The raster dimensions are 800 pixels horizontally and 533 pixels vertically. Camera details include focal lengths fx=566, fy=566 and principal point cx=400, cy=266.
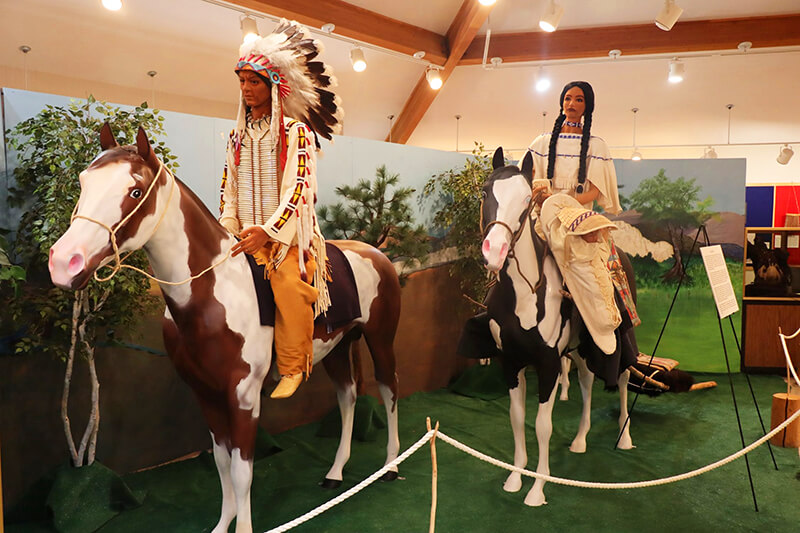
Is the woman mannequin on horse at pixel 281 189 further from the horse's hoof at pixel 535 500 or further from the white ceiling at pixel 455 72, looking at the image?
the white ceiling at pixel 455 72

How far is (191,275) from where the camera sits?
2238 mm

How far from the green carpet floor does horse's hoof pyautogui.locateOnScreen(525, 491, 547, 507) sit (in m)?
0.03

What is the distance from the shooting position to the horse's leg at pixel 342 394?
3436 mm

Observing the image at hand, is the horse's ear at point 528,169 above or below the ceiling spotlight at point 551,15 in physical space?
below

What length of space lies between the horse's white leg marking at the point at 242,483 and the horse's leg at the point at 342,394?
3.40ft

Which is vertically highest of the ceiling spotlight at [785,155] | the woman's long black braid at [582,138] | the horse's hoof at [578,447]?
the ceiling spotlight at [785,155]

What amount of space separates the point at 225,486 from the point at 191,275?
41.8 inches

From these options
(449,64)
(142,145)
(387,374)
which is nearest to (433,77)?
(449,64)

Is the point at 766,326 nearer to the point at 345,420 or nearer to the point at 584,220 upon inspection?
the point at 584,220

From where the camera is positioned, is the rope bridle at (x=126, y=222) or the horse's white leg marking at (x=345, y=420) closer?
the rope bridle at (x=126, y=222)

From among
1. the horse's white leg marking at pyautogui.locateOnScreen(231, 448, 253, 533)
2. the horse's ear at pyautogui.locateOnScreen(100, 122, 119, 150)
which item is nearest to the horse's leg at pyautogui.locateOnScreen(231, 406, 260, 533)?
the horse's white leg marking at pyautogui.locateOnScreen(231, 448, 253, 533)

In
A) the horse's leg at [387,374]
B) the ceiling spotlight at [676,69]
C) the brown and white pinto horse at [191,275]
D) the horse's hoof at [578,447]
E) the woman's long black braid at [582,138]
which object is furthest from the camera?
the ceiling spotlight at [676,69]

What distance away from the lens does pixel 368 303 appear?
330cm

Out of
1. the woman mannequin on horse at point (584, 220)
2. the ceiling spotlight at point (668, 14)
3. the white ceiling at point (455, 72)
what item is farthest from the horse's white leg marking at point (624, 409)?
the white ceiling at point (455, 72)
